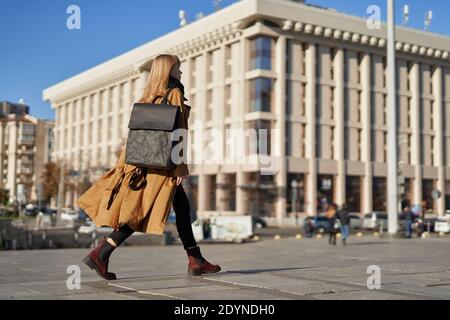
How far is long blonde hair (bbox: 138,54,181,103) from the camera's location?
18.9 ft

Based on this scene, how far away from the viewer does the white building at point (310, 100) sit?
5650 cm

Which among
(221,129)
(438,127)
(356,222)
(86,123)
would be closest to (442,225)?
(356,222)

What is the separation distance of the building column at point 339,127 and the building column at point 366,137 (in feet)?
8.85

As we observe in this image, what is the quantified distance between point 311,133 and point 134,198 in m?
53.5

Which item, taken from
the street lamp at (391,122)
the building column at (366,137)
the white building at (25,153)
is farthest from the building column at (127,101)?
the street lamp at (391,122)

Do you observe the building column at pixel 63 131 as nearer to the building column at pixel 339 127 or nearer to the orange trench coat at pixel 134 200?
the building column at pixel 339 127

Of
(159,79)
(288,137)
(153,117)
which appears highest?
(288,137)

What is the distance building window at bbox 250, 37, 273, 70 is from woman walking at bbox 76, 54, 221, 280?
51.0 metres

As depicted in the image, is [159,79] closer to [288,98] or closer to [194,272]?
[194,272]

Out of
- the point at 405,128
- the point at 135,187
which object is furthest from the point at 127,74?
the point at 135,187

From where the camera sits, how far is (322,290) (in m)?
4.78

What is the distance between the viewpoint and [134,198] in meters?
5.42
